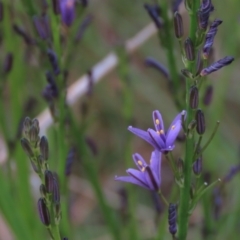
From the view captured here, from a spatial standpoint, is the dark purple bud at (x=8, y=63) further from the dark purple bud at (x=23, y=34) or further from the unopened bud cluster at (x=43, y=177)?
the unopened bud cluster at (x=43, y=177)

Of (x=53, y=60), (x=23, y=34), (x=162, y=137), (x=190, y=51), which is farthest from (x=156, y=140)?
(x=23, y=34)

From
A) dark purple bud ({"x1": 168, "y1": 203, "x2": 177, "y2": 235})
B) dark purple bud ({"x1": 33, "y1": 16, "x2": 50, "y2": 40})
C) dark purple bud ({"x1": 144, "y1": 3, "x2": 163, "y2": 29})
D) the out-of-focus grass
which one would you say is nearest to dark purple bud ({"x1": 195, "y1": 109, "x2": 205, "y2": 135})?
dark purple bud ({"x1": 168, "y1": 203, "x2": 177, "y2": 235})

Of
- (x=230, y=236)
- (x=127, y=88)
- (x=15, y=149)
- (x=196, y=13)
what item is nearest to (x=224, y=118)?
(x=230, y=236)

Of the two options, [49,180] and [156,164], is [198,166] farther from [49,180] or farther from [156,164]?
[49,180]

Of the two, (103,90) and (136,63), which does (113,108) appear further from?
(136,63)

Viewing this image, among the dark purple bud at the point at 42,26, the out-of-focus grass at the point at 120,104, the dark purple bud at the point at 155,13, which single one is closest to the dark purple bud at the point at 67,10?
the dark purple bud at the point at 42,26

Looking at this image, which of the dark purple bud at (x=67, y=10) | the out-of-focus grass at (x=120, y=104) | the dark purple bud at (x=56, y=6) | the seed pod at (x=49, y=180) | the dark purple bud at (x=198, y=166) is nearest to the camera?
the seed pod at (x=49, y=180)

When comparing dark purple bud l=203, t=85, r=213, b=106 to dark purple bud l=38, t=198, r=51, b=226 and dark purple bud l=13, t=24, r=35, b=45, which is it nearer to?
dark purple bud l=13, t=24, r=35, b=45
